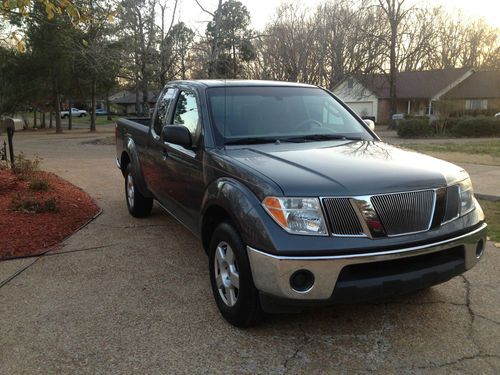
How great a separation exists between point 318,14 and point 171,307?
3355 centimetres

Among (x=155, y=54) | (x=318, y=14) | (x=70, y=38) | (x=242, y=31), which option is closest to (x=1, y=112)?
(x=70, y=38)

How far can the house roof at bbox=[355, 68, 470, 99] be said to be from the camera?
163ft

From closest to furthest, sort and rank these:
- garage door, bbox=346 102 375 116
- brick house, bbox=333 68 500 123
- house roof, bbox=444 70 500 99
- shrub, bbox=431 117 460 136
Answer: shrub, bbox=431 117 460 136 < house roof, bbox=444 70 500 99 < brick house, bbox=333 68 500 123 < garage door, bbox=346 102 375 116

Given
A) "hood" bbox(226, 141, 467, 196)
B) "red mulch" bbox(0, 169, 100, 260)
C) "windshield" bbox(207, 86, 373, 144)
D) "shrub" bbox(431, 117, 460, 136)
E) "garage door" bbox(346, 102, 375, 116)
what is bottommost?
"red mulch" bbox(0, 169, 100, 260)

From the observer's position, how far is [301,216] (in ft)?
10.0

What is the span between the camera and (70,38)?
2416 cm

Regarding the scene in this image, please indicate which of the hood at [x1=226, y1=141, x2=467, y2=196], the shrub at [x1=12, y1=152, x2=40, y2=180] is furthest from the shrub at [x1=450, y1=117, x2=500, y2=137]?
the hood at [x1=226, y1=141, x2=467, y2=196]

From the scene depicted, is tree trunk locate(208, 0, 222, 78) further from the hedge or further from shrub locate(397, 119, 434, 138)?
the hedge

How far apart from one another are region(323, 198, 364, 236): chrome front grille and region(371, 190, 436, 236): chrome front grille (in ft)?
0.51

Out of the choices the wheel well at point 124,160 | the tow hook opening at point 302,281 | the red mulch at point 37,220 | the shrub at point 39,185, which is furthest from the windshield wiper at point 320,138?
the shrub at point 39,185

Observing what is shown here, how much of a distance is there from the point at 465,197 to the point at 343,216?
1.12 meters

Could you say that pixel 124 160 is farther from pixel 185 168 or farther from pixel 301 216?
pixel 301 216

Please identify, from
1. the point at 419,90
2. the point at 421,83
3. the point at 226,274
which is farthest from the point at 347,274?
the point at 421,83

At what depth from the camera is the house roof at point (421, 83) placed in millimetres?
49656
